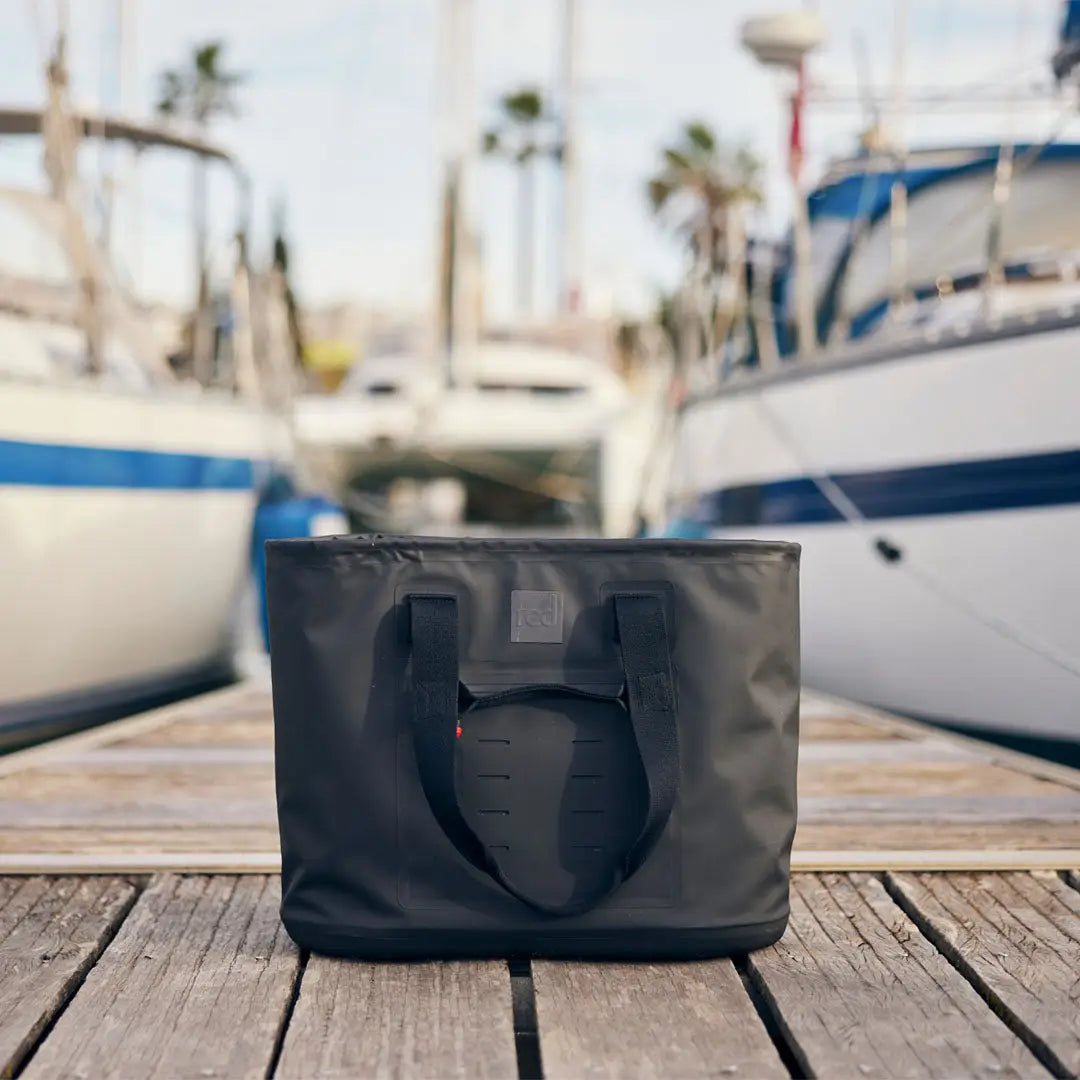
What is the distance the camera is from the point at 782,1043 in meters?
1.70

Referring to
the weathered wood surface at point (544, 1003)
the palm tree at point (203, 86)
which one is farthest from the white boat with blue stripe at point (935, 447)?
the palm tree at point (203, 86)

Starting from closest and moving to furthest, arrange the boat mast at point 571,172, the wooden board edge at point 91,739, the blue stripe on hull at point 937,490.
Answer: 1. the wooden board edge at point 91,739
2. the blue stripe on hull at point 937,490
3. the boat mast at point 571,172

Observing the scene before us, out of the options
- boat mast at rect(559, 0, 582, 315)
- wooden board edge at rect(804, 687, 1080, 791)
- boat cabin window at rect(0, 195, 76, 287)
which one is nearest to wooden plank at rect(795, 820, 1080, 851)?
wooden board edge at rect(804, 687, 1080, 791)

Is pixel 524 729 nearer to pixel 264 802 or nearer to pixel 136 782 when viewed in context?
pixel 264 802

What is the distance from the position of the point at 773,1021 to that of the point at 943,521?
115 inches

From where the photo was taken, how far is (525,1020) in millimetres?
1756

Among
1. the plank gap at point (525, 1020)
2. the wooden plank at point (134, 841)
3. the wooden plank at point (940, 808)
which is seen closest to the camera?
the plank gap at point (525, 1020)

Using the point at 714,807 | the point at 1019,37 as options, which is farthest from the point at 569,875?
the point at 1019,37

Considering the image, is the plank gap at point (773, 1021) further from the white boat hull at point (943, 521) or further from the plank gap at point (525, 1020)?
the white boat hull at point (943, 521)

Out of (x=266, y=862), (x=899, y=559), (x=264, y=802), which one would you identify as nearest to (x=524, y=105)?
(x=899, y=559)

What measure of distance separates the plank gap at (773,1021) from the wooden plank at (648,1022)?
0.08 feet

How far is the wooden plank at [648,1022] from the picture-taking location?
5.08 ft

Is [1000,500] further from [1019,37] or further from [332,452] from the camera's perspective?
[332,452]

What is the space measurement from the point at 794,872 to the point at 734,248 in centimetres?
509
